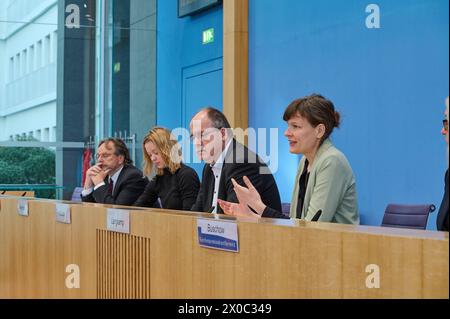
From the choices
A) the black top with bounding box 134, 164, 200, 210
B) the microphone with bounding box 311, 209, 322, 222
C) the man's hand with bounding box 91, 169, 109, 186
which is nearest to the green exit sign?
the man's hand with bounding box 91, 169, 109, 186

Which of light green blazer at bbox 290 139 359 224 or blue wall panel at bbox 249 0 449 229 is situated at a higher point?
blue wall panel at bbox 249 0 449 229

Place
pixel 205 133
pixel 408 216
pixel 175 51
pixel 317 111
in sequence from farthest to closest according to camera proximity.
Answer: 1. pixel 175 51
2. pixel 408 216
3. pixel 205 133
4. pixel 317 111

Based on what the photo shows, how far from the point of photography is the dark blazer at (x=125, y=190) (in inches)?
172

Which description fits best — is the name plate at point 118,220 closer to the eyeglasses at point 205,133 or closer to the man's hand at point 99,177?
the eyeglasses at point 205,133

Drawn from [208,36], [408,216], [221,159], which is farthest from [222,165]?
[208,36]

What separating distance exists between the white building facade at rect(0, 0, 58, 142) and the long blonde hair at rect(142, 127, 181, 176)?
514 cm

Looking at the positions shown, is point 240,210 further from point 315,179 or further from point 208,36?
point 208,36

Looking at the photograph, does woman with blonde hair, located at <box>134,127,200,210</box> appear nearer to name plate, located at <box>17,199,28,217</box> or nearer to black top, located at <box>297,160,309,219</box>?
name plate, located at <box>17,199,28,217</box>

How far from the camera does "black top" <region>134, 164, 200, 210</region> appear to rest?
400 centimetres

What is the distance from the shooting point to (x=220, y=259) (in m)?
1.78

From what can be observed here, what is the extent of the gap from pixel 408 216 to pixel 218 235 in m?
2.64

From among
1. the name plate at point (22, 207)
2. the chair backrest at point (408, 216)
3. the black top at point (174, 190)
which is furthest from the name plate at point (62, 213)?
the chair backrest at point (408, 216)
